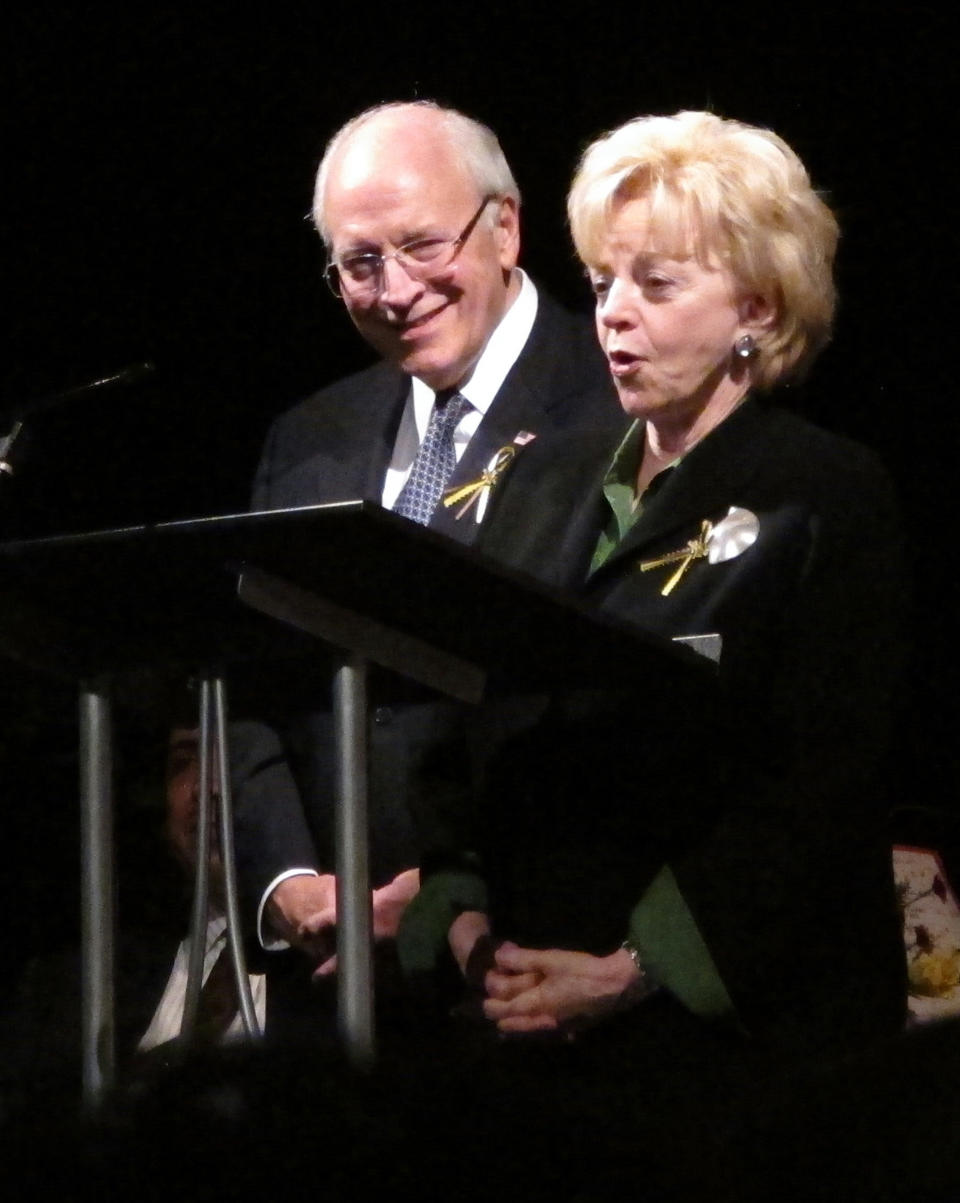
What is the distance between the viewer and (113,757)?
74.2 inches

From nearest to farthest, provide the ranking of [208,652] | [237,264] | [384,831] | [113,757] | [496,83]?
[208,652] → [113,757] → [384,831] → [496,83] → [237,264]

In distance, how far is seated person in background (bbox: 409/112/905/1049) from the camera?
1.79m

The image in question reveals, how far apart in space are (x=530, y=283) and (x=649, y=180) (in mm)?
649

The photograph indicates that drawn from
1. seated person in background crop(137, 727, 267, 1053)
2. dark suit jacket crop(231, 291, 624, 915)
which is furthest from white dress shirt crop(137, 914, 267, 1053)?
dark suit jacket crop(231, 291, 624, 915)

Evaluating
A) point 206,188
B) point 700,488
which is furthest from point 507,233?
point 206,188

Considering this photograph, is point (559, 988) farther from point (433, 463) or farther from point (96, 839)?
point (433, 463)

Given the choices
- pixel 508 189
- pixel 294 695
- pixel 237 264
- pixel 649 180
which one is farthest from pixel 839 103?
pixel 294 695

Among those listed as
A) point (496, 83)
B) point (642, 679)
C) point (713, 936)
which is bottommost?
point (713, 936)

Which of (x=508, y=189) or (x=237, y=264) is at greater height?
(x=237, y=264)

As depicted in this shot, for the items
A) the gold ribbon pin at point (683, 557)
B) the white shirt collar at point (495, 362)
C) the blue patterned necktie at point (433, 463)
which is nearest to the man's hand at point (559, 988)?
the gold ribbon pin at point (683, 557)

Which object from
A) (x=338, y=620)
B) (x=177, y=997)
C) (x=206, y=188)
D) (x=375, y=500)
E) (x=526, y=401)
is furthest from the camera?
(x=206, y=188)

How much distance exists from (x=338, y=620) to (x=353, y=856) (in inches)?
7.7

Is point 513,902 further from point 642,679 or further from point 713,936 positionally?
point 642,679

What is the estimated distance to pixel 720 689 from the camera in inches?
65.6
